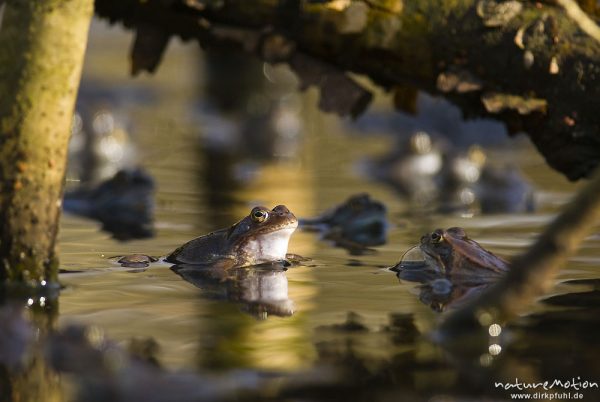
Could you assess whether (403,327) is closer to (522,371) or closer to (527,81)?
(522,371)

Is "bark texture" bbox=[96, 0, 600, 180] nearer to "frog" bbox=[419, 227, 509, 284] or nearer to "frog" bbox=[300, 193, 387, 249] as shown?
"frog" bbox=[419, 227, 509, 284]

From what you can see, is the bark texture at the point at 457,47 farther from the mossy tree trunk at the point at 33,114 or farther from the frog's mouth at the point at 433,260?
the mossy tree trunk at the point at 33,114

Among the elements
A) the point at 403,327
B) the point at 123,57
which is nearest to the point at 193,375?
the point at 403,327

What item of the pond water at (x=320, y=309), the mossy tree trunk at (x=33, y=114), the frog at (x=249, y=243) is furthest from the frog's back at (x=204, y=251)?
the mossy tree trunk at (x=33, y=114)

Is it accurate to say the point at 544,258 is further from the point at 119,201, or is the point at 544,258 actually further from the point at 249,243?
the point at 119,201

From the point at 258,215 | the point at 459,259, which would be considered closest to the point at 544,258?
the point at 459,259
